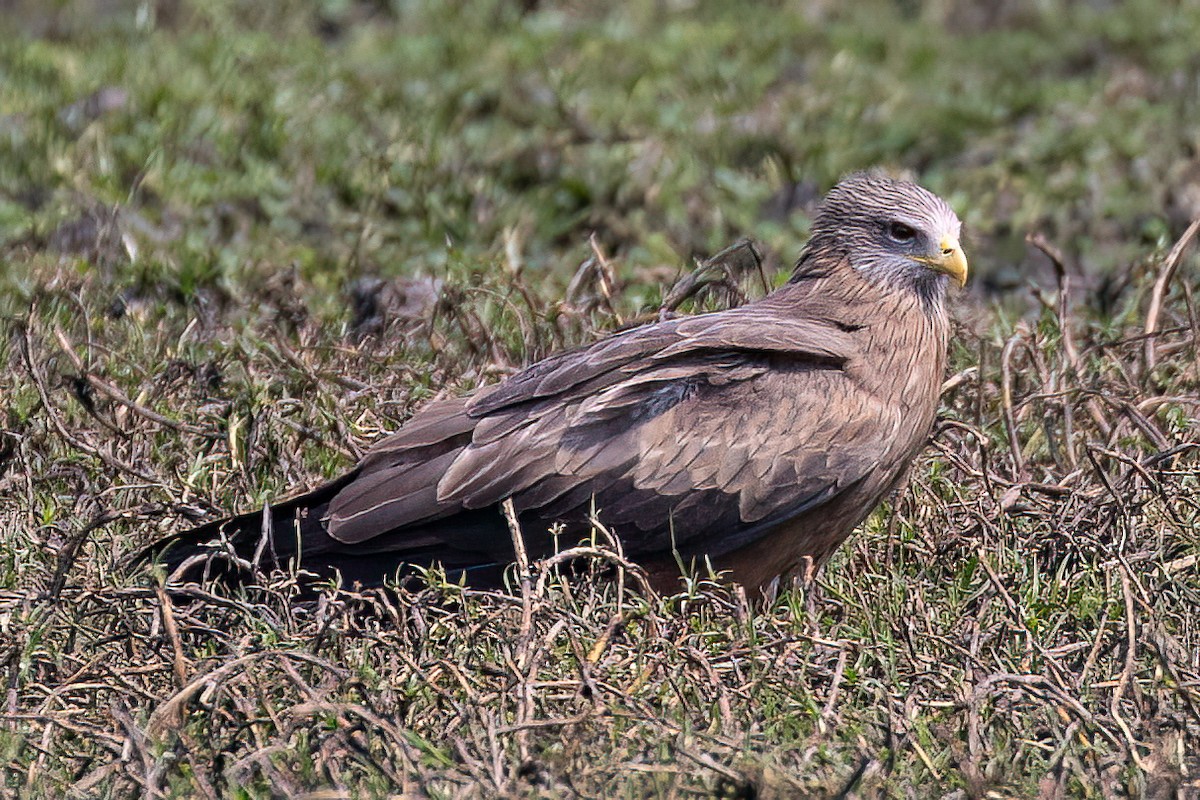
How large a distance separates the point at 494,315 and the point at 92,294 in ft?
5.55

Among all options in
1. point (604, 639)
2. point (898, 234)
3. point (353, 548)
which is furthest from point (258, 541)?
point (898, 234)

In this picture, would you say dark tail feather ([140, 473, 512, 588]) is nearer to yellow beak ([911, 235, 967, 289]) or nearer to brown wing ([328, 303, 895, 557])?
brown wing ([328, 303, 895, 557])

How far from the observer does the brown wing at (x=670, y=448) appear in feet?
16.2

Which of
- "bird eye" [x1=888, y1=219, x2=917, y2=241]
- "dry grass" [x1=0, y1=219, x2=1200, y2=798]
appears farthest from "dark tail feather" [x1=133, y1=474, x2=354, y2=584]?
"bird eye" [x1=888, y1=219, x2=917, y2=241]

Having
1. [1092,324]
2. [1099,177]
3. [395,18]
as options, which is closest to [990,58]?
[1099,177]

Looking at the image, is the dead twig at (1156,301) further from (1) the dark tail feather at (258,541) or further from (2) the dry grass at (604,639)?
(1) the dark tail feather at (258,541)

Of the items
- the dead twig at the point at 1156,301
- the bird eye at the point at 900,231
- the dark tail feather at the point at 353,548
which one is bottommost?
the dead twig at the point at 1156,301

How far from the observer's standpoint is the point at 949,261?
17.9ft

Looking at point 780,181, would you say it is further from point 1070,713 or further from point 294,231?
point 1070,713

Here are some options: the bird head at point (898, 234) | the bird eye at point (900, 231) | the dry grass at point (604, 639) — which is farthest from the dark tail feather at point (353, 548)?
the bird eye at point (900, 231)

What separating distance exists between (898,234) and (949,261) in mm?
193

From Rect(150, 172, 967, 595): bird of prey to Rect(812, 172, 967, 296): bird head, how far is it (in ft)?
1.40

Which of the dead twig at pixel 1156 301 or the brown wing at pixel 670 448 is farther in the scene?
the dead twig at pixel 1156 301

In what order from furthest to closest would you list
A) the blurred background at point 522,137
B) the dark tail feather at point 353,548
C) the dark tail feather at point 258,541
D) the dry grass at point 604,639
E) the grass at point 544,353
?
the blurred background at point 522,137 → the dark tail feather at point 353,548 → the dark tail feather at point 258,541 → the grass at point 544,353 → the dry grass at point 604,639
